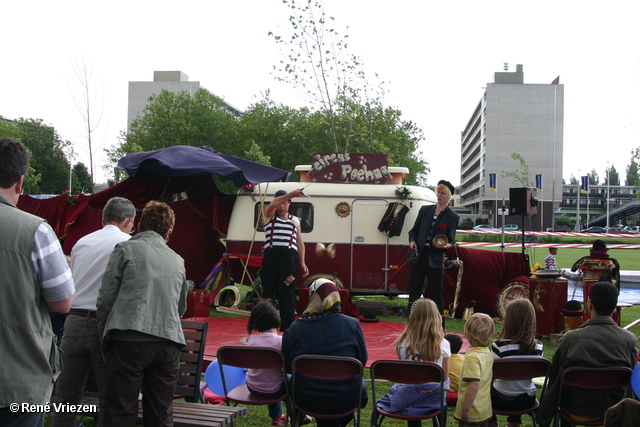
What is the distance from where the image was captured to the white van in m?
10.1

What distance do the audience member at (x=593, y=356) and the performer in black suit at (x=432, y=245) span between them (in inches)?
154

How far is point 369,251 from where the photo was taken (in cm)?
1015

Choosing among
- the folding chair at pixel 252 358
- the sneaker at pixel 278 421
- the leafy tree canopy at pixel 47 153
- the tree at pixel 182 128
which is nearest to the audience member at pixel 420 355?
the folding chair at pixel 252 358

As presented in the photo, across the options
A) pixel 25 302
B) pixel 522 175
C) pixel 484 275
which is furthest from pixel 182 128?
pixel 522 175

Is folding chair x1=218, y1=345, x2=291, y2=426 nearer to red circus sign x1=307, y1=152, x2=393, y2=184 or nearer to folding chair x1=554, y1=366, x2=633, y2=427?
folding chair x1=554, y1=366, x2=633, y2=427

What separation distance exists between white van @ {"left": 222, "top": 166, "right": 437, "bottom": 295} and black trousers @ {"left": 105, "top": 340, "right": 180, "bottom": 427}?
6.74 metres

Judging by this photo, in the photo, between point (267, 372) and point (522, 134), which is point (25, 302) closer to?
A: point (267, 372)

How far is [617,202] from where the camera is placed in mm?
90625

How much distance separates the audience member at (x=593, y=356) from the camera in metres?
3.90

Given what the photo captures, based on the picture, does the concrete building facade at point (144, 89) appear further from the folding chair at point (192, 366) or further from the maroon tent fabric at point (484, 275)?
the folding chair at point (192, 366)

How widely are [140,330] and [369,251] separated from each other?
7170mm

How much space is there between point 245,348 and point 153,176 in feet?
25.9

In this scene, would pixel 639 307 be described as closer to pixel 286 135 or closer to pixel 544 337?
pixel 544 337

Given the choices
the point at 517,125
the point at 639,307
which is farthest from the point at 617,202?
the point at 639,307
